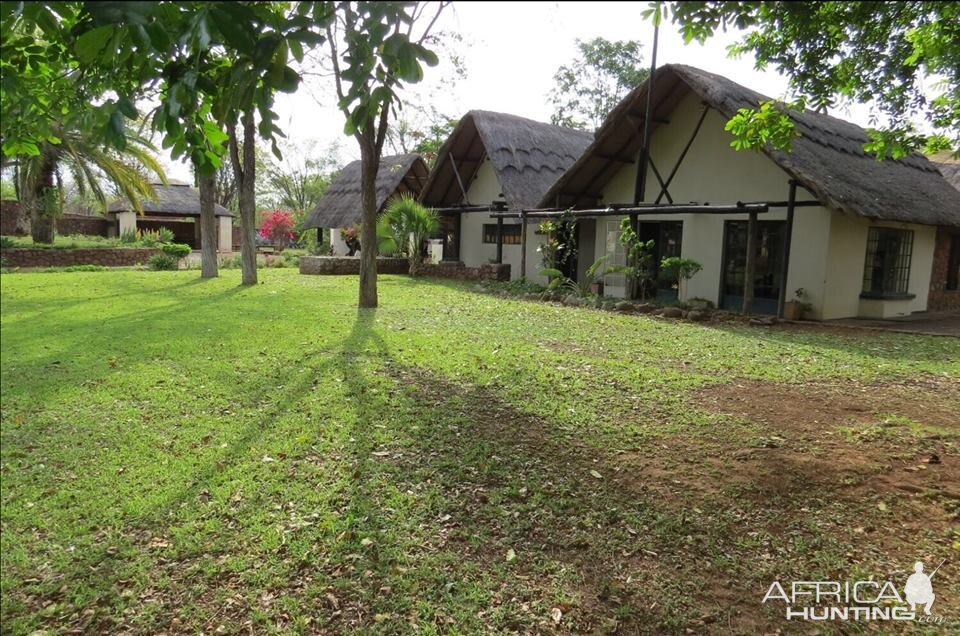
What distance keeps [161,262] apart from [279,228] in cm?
2721

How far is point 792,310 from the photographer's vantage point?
11203mm

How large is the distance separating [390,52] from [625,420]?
3.46 meters

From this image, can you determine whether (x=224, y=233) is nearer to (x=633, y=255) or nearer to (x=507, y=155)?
(x=507, y=155)

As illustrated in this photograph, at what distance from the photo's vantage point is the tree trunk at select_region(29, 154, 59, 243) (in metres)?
12.5

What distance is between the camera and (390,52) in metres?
2.25

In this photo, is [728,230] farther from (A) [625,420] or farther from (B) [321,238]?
(B) [321,238]

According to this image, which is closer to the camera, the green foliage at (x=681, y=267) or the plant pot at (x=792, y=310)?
the plant pot at (x=792, y=310)

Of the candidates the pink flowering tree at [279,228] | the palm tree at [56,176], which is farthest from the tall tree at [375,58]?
the pink flowering tree at [279,228]

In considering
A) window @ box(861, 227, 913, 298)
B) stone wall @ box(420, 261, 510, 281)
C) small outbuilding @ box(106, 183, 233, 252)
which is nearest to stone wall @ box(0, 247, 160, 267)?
stone wall @ box(420, 261, 510, 281)

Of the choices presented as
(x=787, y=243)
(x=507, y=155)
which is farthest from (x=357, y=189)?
(x=787, y=243)

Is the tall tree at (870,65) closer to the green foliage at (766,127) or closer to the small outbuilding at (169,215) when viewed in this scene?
the green foliage at (766,127)

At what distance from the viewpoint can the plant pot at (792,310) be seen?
11203mm

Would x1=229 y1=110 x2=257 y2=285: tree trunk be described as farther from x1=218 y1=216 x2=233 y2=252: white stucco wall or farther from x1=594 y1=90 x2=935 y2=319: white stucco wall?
x1=218 y1=216 x2=233 y2=252: white stucco wall

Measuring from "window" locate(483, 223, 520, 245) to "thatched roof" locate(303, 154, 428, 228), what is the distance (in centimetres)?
547
